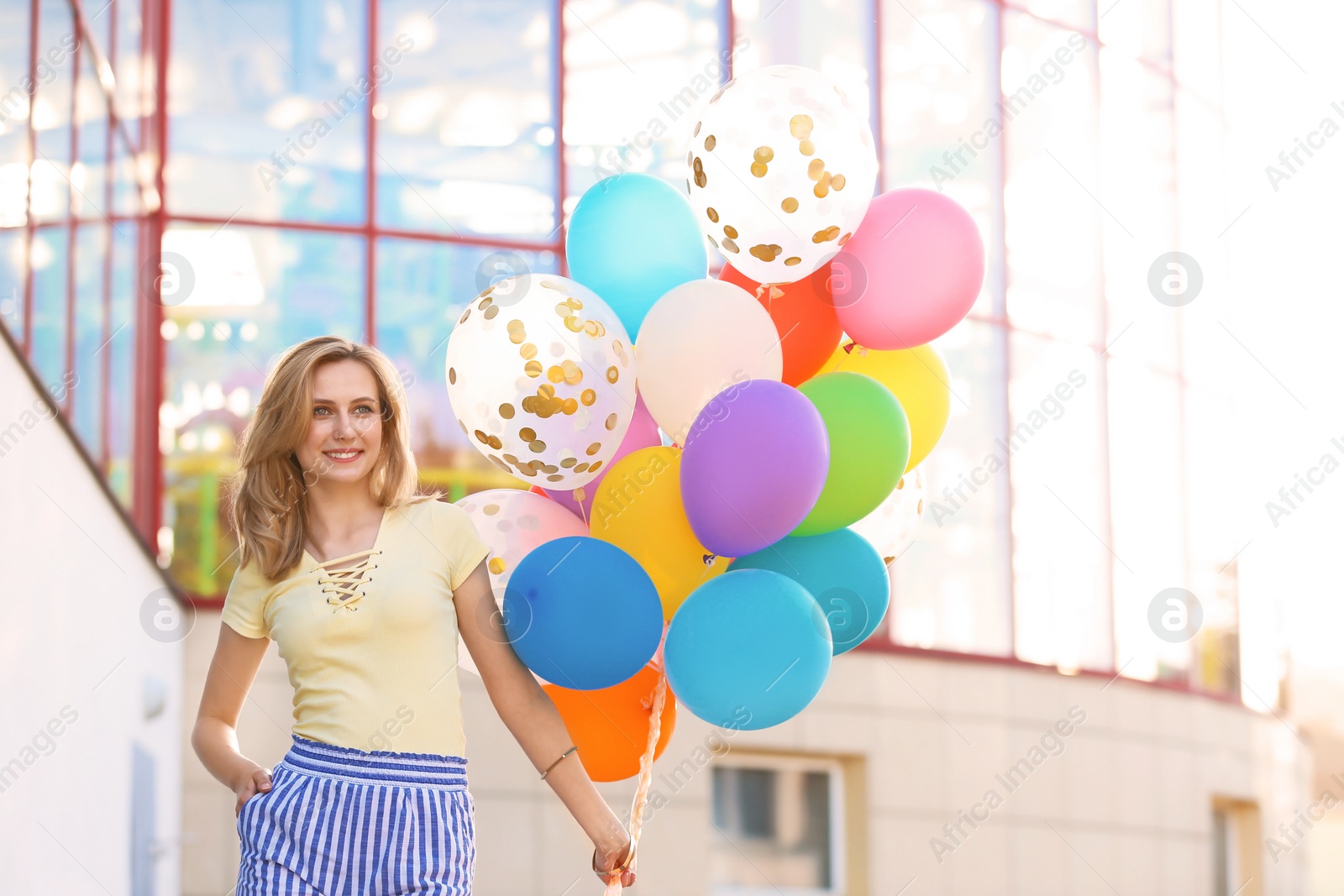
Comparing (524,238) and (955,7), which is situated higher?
(955,7)

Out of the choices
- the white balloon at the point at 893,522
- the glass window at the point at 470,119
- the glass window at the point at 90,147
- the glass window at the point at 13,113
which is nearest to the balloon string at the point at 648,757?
the white balloon at the point at 893,522

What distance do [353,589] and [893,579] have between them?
7.92m

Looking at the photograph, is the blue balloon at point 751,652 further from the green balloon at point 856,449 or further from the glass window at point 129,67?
the glass window at point 129,67

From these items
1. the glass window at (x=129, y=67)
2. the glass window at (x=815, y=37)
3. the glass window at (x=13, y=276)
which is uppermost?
the glass window at (x=815, y=37)

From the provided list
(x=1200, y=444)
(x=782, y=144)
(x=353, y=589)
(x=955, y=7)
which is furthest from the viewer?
(x=1200, y=444)

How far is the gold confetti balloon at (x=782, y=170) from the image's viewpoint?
10.4 feet

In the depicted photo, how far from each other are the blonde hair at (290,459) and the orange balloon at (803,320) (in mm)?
1150

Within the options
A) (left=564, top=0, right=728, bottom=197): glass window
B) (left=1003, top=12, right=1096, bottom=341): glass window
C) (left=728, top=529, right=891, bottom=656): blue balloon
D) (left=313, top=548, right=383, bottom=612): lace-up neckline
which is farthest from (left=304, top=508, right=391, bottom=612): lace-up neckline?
(left=1003, top=12, right=1096, bottom=341): glass window

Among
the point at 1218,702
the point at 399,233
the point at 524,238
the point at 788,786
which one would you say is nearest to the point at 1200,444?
the point at 1218,702

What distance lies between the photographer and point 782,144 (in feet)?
10.5

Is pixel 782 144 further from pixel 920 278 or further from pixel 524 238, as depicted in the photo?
pixel 524 238

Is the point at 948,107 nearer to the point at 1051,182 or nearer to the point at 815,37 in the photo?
the point at 1051,182

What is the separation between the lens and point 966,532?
34.8ft

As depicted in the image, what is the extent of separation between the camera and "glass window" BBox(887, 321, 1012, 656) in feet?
33.4
